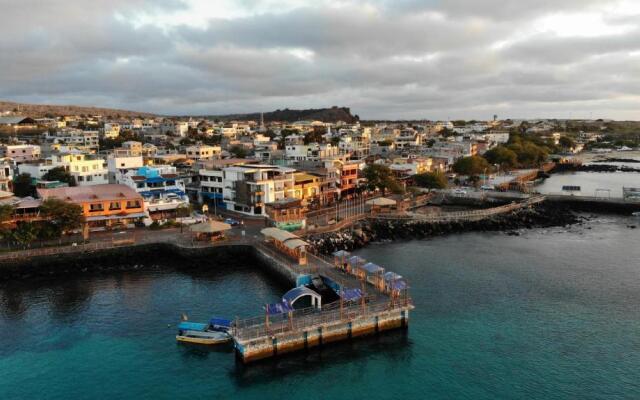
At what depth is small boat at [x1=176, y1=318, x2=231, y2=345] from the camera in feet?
94.6

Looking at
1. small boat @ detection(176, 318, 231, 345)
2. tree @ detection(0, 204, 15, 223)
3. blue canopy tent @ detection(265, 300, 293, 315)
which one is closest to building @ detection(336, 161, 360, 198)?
tree @ detection(0, 204, 15, 223)

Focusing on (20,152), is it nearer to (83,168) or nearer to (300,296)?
(83,168)

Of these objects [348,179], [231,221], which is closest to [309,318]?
[231,221]

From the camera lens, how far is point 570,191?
82.9 metres

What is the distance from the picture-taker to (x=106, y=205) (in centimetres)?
5050

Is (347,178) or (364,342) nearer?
(364,342)

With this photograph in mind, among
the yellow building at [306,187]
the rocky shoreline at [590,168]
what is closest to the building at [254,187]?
the yellow building at [306,187]

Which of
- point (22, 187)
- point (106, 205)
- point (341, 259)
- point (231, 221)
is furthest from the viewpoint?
point (22, 187)

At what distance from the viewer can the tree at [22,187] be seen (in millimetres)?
61125

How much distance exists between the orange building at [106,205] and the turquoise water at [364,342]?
36.6ft

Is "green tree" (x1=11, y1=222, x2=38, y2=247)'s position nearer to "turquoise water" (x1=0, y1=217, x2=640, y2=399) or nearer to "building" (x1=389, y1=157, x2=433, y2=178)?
"turquoise water" (x1=0, y1=217, x2=640, y2=399)

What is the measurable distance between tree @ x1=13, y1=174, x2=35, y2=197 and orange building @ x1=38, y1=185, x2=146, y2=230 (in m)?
9.66

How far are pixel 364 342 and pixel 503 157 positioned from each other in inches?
3574

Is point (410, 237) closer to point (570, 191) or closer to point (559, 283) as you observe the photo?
point (559, 283)
